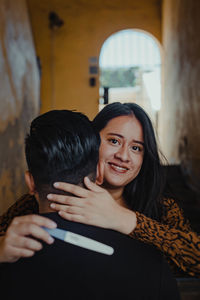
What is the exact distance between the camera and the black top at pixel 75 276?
0.65 metres

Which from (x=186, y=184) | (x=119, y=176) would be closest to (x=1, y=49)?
(x=119, y=176)

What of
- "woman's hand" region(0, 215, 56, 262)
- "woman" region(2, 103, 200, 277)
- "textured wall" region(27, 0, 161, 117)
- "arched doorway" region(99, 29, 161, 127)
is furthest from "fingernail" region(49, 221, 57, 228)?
"arched doorway" region(99, 29, 161, 127)

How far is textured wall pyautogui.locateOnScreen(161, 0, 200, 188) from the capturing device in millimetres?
3385

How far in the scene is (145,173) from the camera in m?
1.50

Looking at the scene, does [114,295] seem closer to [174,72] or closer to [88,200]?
[88,200]

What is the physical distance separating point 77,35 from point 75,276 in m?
5.46

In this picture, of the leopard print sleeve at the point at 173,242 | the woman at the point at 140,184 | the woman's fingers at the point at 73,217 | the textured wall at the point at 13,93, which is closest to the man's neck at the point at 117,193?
the woman at the point at 140,184

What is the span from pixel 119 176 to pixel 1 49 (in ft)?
4.86

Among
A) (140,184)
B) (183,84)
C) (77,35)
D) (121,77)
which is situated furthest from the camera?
(121,77)

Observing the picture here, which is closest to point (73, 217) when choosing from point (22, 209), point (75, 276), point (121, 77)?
point (75, 276)

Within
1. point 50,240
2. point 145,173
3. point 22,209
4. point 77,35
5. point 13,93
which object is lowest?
point 22,209

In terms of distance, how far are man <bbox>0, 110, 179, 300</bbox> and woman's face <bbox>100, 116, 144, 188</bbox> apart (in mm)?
518

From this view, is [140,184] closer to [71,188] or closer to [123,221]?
[123,221]

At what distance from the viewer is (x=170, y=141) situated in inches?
200
